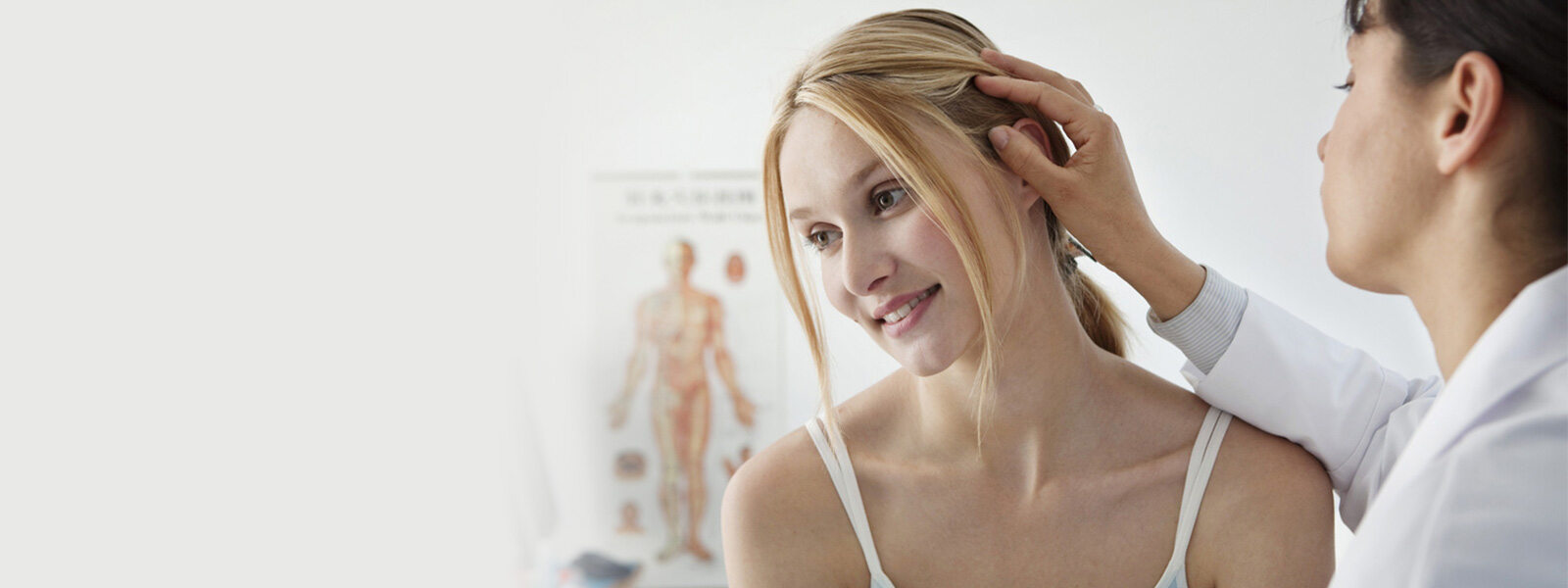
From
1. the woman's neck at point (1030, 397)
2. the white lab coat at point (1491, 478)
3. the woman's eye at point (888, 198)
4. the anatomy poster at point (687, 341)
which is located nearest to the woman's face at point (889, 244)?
the woman's eye at point (888, 198)

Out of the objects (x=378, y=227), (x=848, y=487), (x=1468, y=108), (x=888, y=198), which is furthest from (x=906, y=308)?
(x=378, y=227)

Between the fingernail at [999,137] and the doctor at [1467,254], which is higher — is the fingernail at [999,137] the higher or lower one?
the higher one

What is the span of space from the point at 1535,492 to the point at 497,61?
3773 millimetres

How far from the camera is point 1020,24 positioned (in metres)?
3.80

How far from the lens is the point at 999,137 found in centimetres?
123

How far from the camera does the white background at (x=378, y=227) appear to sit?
152 centimetres

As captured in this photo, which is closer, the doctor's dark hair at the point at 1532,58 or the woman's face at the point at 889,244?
the doctor's dark hair at the point at 1532,58

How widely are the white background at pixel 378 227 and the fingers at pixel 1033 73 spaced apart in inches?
14.6

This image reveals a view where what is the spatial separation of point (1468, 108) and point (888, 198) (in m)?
0.54

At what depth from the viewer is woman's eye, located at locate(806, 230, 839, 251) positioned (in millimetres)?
1284

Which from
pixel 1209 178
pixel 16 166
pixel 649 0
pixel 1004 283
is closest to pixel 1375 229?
pixel 1004 283

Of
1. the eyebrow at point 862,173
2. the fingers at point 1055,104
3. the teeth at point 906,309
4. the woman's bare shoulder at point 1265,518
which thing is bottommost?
the woman's bare shoulder at point 1265,518

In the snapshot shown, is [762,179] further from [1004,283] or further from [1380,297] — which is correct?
[1380,297]

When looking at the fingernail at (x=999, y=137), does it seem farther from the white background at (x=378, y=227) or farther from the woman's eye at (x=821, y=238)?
the white background at (x=378, y=227)
